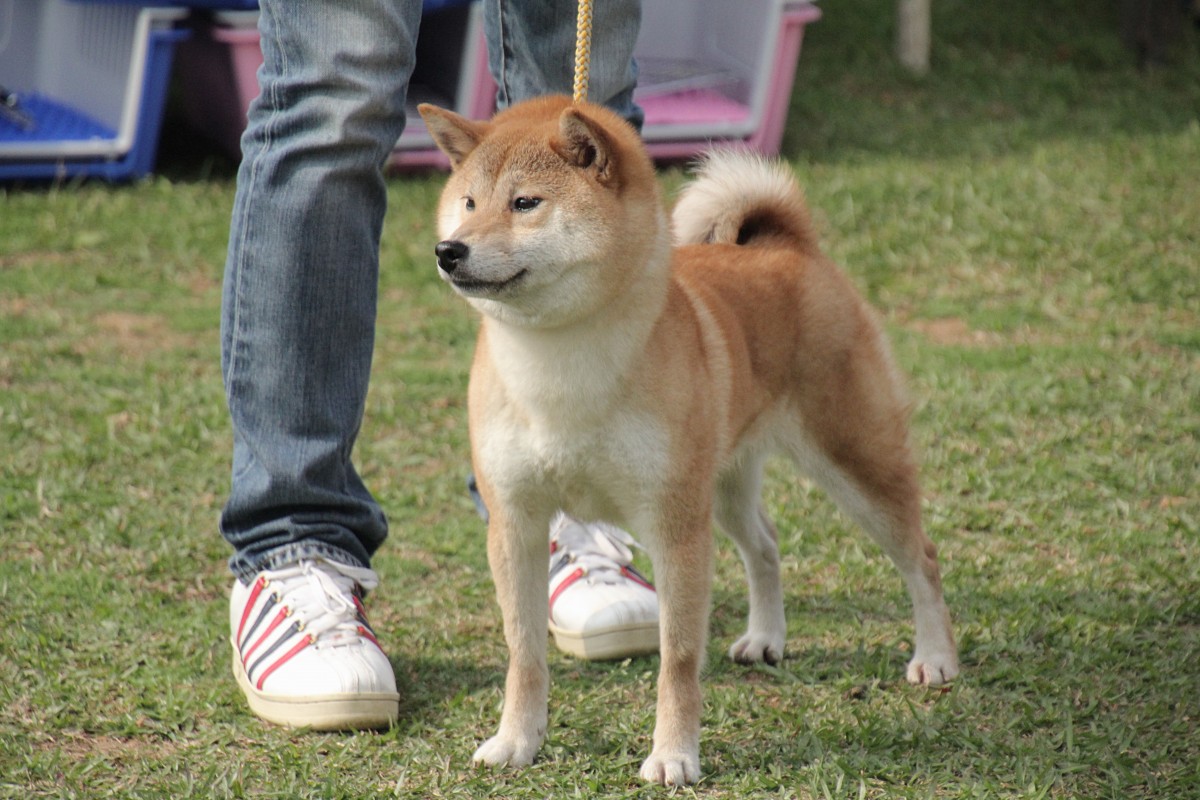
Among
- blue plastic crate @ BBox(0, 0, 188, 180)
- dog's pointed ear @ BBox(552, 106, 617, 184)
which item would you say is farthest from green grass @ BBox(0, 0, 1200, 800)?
dog's pointed ear @ BBox(552, 106, 617, 184)

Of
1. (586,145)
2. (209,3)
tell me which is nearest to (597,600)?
(586,145)

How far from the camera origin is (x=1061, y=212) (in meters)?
5.27

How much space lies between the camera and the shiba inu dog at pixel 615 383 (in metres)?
1.89

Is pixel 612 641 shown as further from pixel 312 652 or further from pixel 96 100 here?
pixel 96 100

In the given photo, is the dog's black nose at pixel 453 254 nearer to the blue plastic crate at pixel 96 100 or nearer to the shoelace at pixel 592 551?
the shoelace at pixel 592 551

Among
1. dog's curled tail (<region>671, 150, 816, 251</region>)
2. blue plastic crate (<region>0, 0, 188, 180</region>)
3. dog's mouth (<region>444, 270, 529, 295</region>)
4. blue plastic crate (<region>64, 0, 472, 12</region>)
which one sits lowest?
blue plastic crate (<region>0, 0, 188, 180</region>)

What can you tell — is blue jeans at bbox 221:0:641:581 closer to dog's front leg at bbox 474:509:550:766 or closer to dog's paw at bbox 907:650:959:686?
dog's front leg at bbox 474:509:550:766

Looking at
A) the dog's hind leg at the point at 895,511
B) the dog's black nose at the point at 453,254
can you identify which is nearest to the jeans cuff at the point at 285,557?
the dog's black nose at the point at 453,254

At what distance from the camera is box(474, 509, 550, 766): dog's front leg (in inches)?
81.9

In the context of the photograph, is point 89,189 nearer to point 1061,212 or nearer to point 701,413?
point 1061,212

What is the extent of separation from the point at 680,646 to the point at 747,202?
0.94 m

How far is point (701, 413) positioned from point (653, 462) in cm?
13

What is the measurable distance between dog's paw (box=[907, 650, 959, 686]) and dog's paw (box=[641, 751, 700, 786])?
54 cm

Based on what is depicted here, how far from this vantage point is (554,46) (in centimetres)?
239
